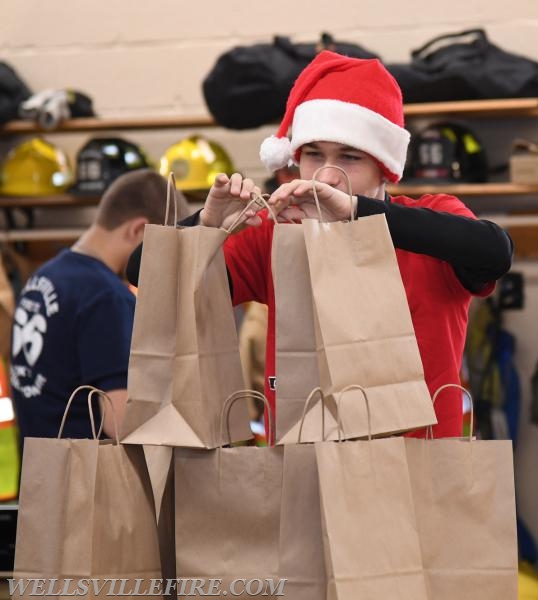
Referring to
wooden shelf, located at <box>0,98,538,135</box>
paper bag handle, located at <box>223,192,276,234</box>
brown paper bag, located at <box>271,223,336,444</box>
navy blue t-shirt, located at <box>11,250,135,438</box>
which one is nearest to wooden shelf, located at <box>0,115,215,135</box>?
wooden shelf, located at <box>0,98,538,135</box>

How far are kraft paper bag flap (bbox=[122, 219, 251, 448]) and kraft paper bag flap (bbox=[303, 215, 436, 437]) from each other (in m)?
0.18

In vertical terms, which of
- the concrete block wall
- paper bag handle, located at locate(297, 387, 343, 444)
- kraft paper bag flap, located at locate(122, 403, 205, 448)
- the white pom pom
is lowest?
kraft paper bag flap, located at locate(122, 403, 205, 448)

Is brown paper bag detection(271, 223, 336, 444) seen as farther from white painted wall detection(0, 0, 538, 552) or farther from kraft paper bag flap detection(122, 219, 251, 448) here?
white painted wall detection(0, 0, 538, 552)

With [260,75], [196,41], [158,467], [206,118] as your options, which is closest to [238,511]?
[158,467]

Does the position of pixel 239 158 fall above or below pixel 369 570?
above

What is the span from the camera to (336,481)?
4.58 ft

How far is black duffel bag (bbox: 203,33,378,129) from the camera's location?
14.3ft

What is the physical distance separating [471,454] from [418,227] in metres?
0.33

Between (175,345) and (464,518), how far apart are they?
46 centimetres

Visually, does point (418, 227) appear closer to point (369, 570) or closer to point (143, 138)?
point (369, 570)

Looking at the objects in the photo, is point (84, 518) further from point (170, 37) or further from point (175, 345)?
point (170, 37)

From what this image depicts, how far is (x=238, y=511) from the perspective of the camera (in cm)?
151

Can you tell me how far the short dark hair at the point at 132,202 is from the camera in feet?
9.55

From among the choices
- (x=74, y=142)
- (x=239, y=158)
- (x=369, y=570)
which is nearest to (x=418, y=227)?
(x=369, y=570)
